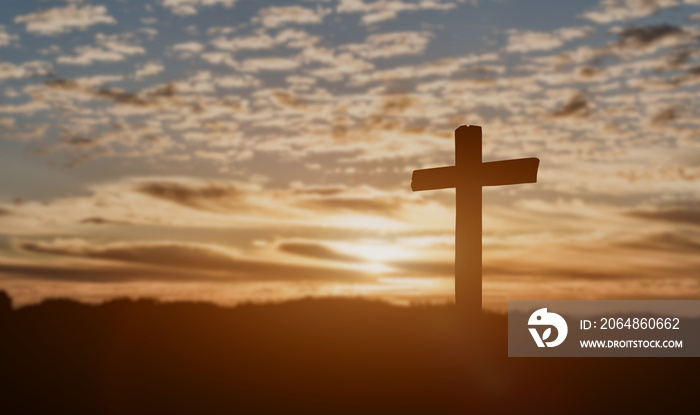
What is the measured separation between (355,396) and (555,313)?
13.3 feet

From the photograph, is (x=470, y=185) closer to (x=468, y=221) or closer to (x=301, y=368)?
(x=468, y=221)

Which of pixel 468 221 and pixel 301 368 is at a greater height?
pixel 468 221

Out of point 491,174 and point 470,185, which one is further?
point 470,185

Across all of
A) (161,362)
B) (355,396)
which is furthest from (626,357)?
(161,362)

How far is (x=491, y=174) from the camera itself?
11.6 metres

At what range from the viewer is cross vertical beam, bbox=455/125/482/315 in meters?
11.4

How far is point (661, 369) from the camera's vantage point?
50.9ft

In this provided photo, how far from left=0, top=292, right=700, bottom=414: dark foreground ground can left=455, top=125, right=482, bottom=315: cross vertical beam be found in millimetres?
429
